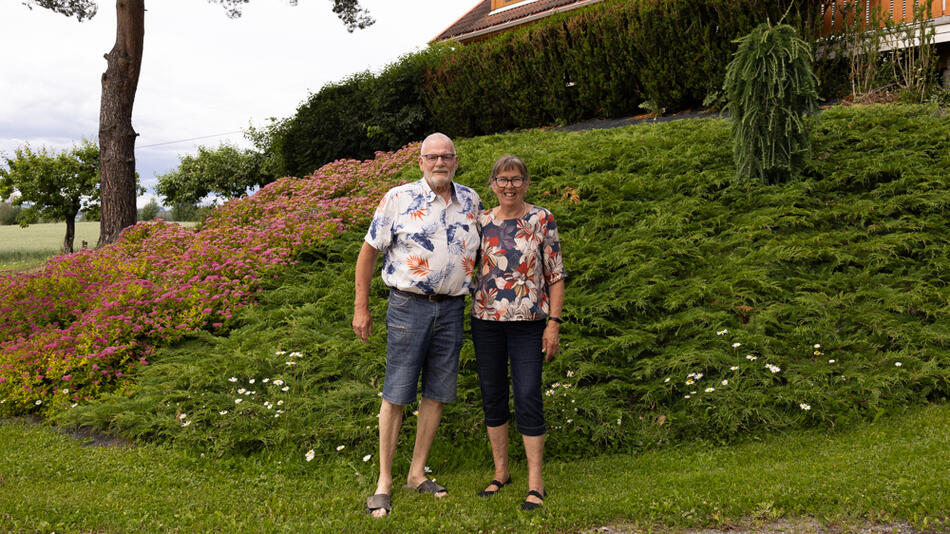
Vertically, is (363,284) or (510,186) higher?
(510,186)

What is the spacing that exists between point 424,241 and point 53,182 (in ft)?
70.2

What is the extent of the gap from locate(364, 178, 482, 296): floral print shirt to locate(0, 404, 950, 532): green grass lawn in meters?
1.27

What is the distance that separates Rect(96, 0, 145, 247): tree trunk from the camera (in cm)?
1127

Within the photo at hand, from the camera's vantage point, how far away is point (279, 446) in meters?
4.48

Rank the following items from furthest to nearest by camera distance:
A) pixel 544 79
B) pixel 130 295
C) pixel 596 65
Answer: pixel 544 79 → pixel 596 65 → pixel 130 295

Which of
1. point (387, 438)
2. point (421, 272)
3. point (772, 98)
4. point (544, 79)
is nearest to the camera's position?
point (421, 272)

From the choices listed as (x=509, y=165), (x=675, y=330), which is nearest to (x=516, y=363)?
(x=509, y=165)

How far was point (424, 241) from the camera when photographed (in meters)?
3.27

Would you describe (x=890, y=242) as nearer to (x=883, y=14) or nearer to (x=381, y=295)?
(x=381, y=295)

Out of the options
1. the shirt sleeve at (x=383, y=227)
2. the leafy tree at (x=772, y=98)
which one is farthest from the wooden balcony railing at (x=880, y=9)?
the shirt sleeve at (x=383, y=227)

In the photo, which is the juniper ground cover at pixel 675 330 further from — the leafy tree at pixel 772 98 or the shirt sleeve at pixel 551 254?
the shirt sleeve at pixel 551 254

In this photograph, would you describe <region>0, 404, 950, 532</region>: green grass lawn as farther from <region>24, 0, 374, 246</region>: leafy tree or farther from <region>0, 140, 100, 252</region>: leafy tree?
<region>0, 140, 100, 252</region>: leafy tree

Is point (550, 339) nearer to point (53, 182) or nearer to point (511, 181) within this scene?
point (511, 181)

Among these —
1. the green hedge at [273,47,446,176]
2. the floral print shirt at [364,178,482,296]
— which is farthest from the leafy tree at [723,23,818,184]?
the green hedge at [273,47,446,176]
